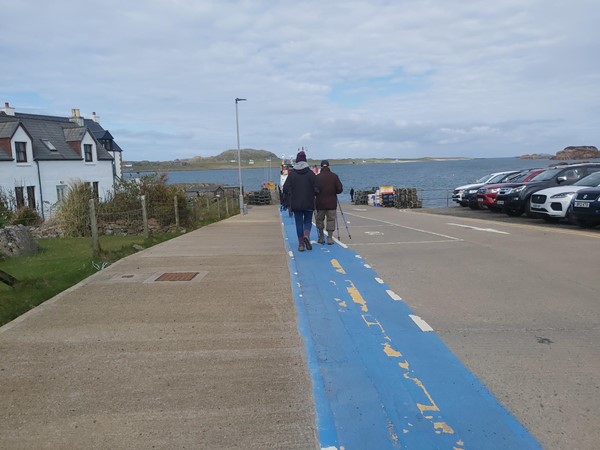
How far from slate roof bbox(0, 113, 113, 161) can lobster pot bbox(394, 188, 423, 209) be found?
2343 centimetres

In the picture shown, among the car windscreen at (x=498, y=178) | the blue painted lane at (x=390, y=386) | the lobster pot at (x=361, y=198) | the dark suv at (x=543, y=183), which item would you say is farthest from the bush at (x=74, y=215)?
the lobster pot at (x=361, y=198)

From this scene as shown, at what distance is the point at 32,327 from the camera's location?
527 cm

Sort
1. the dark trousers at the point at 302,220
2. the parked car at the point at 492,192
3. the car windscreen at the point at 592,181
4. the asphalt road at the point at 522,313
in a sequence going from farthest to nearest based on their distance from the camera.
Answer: the parked car at the point at 492,192
the car windscreen at the point at 592,181
the dark trousers at the point at 302,220
the asphalt road at the point at 522,313

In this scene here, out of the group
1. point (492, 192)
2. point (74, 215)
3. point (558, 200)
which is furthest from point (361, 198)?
point (74, 215)

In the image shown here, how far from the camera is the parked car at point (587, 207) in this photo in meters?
12.7

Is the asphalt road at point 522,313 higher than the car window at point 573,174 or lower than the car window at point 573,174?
lower

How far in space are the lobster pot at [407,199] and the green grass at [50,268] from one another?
26.6 meters

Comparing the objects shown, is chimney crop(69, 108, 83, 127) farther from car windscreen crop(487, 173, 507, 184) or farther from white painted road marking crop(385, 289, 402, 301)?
white painted road marking crop(385, 289, 402, 301)

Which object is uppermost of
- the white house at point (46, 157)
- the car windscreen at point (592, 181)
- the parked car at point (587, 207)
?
the white house at point (46, 157)

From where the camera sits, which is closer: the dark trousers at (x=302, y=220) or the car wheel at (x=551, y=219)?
the dark trousers at (x=302, y=220)

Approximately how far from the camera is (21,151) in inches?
1293

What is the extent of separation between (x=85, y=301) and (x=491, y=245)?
7.87m

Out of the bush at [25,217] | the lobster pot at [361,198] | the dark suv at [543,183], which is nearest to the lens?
the dark suv at [543,183]

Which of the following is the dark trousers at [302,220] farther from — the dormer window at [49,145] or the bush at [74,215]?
the dormer window at [49,145]
